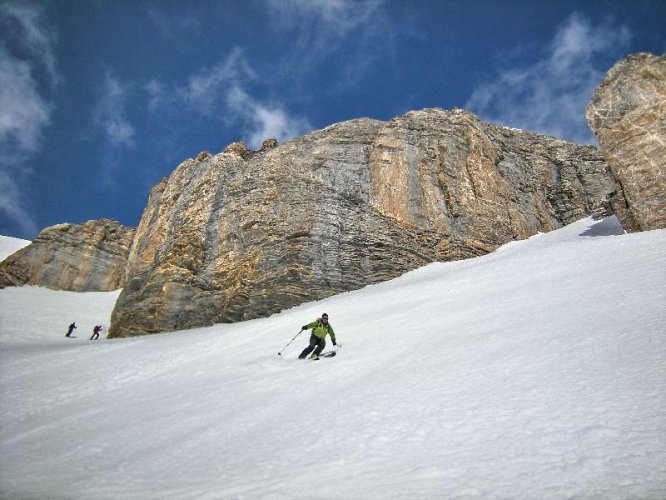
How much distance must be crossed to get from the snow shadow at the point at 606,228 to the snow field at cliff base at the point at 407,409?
559 cm

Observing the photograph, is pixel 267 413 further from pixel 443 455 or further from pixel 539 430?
pixel 539 430

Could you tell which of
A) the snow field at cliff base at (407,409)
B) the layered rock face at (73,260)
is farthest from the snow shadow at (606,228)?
the layered rock face at (73,260)

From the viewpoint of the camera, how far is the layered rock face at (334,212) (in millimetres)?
29562

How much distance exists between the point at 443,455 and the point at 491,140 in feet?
142

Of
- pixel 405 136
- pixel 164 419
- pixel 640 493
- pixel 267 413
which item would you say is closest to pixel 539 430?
pixel 640 493

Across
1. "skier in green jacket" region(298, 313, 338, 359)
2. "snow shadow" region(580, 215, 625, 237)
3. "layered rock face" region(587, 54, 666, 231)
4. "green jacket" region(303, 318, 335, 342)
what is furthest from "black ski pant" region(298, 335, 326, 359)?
"snow shadow" region(580, 215, 625, 237)

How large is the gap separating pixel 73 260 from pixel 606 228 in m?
59.7

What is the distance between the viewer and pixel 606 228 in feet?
78.0

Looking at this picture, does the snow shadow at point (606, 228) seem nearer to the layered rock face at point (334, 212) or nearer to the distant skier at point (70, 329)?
the layered rock face at point (334, 212)

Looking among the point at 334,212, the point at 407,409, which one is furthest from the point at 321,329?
the point at 334,212

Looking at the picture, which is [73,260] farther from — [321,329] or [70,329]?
[321,329]

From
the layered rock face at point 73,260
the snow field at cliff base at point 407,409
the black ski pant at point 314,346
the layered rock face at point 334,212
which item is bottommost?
the snow field at cliff base at point 407,409

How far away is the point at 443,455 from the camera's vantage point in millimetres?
4625

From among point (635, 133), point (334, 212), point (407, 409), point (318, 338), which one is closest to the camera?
point (407, 409)
